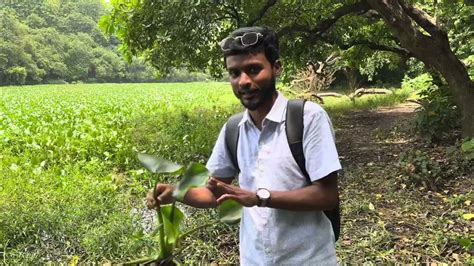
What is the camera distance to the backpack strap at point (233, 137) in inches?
64.2

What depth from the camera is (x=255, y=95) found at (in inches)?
58.2

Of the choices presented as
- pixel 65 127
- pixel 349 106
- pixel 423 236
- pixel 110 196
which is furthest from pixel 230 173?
pixel 349 106

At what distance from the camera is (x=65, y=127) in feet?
31.8

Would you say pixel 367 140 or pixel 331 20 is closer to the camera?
pixel 331 20

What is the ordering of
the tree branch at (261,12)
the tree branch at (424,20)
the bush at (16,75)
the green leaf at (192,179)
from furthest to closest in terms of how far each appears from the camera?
the bush at (16,75), the tree branch at (261,12), the tree branch at (424,20), the green leaf at (192,179)

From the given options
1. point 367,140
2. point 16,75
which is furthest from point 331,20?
point 16,75

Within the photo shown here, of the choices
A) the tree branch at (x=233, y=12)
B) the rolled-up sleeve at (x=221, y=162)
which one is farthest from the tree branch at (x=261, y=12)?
the rolled-up sleeve at (x=221, y=162)

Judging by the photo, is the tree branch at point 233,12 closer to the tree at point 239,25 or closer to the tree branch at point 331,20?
the tree at point 239,25

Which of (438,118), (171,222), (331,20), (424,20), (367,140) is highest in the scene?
(331,20)

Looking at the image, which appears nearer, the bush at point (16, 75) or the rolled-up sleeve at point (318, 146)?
the rolled-up sleeve at point (318, 146)

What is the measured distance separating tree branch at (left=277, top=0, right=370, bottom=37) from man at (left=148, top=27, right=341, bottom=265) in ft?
20.4

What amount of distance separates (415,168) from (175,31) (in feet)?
11.4

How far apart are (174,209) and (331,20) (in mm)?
7200

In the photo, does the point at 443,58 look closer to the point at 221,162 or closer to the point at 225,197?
the point at 221,162
